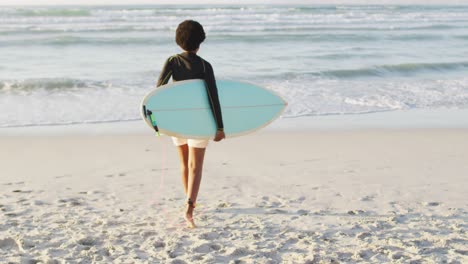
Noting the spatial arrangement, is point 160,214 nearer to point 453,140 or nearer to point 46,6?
point 453,140

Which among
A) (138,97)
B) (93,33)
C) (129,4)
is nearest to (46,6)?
(129,4)

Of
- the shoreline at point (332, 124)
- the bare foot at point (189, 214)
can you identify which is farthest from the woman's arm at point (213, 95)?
the shoreline at point (332, 124)

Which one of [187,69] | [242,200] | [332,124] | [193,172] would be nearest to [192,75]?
[187,69]

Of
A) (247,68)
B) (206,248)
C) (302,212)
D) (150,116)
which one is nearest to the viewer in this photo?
(206,248)

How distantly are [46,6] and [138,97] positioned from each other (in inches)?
1380

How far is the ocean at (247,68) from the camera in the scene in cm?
930

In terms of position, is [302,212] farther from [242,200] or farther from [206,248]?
[206,248]

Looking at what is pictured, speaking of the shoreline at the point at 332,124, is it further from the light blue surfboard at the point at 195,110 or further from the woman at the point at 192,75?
the woman at the point at 192,75

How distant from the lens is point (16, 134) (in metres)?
7.20

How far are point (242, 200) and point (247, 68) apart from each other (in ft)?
29.6

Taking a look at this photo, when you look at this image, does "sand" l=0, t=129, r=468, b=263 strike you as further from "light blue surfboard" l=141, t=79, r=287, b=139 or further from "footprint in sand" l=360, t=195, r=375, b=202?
"light blue surfboard" l=141, t=79, r=287, b=139

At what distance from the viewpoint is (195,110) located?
4156 mm

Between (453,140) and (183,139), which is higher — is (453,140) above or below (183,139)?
below

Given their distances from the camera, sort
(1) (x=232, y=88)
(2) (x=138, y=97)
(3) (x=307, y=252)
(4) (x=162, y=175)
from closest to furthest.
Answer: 1. (3) (x=307, y=252)
2. (1) (x=232, y=88)
3. (4) (x=162, y=175)
4. (2) (x=138, y=97)
